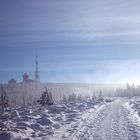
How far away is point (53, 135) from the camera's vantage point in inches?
833

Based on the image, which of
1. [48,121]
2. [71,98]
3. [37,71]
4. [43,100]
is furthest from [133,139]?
[37,71]

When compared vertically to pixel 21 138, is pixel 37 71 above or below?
above

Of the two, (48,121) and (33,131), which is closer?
(33,131)

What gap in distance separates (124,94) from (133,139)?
149653 millimetres

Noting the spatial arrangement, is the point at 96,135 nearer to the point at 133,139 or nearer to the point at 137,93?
the point at 133,139

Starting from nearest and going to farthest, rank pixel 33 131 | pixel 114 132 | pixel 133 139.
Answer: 1. pixel 133 139
2. pixel 114 132
3. pixel 33 131

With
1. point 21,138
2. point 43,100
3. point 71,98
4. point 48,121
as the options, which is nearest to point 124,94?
point 71,98

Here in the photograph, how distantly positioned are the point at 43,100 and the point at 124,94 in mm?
108475

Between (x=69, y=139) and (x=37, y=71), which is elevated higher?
(x=37, y=71)

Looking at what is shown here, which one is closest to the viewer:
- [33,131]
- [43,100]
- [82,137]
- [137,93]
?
[82,137]

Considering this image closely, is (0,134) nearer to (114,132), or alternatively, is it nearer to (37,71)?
(114,132)

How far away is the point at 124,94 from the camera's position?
16438cm

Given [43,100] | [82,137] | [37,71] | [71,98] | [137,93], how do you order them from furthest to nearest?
[137,93] < [37,71] < [71,98] < [43,100] < [82,137]

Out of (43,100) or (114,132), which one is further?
(43,100)
